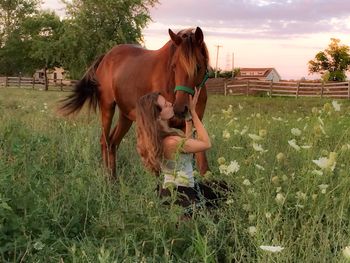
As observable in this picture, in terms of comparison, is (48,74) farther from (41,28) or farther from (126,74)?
(126,74)

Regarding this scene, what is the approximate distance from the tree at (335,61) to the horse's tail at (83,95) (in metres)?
59.8

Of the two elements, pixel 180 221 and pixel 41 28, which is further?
pixel 41 28

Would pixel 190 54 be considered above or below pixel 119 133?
above

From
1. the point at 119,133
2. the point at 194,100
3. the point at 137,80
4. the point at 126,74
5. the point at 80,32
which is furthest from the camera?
the point at 80,32

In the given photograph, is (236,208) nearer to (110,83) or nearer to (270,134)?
(270,134)

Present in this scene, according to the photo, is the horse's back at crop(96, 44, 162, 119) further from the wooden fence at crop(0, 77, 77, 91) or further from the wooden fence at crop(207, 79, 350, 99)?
the wooden fence at crop(0, 77, 77, 91)

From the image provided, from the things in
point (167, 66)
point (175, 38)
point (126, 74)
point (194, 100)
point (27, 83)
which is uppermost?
point (175, 38)

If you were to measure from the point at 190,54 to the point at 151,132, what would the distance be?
136cm

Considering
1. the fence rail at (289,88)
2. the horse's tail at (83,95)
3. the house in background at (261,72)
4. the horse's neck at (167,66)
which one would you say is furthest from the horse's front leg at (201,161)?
the house in background at (261,72)

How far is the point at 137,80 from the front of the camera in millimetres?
6562

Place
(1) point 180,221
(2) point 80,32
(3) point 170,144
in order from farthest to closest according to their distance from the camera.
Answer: (2) point 80,32
(3) point 170,144
(1) point 180,221

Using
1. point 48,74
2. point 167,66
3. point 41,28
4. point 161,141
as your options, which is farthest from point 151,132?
point 48,74

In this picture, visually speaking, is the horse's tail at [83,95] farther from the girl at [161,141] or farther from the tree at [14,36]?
the tree at [14,36]

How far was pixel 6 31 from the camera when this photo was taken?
61.8 meters
